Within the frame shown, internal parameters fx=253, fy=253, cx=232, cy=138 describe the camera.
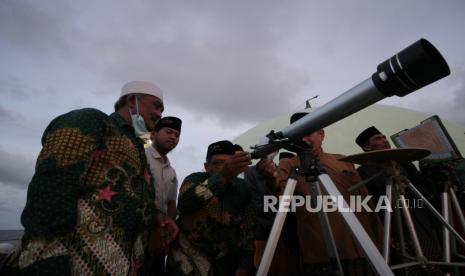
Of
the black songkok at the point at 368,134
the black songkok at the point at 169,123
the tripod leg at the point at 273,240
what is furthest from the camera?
the black songkok at the point at 368,134

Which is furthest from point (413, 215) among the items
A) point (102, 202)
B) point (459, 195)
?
point (102, 202)

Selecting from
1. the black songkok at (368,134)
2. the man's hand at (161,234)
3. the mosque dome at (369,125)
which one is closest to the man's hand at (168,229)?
the man's hand at (161,234)

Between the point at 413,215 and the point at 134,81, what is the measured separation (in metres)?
3.34

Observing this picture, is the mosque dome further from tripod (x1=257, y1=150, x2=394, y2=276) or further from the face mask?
tripod (x1=257, y1=150, x2=394, y2=276)

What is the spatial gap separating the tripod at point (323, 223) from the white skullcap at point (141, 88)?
4.50 feet

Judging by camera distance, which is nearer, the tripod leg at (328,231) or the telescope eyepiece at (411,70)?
the telescope eyepiece at (411,70)

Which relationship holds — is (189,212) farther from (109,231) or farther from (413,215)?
(413,215)

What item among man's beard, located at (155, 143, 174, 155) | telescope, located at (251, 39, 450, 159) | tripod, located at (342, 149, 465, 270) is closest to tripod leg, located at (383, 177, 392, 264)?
tripod, located at (342, 149, 465, 270)

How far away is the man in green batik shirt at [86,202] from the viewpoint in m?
1.07

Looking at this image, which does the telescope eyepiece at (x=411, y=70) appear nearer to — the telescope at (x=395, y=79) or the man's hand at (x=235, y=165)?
the telescope at (x=395, y=79)

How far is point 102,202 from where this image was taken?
4.34 feet

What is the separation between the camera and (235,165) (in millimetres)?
1963

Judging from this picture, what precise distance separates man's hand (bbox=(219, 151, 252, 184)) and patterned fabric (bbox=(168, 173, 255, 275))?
13cm

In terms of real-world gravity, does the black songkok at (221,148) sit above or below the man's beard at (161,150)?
below
